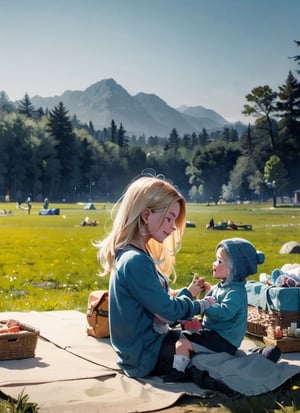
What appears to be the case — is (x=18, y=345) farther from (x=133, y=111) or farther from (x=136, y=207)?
(x=133, y=111)

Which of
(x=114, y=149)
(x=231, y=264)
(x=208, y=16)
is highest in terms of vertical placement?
(x=208, y=16)

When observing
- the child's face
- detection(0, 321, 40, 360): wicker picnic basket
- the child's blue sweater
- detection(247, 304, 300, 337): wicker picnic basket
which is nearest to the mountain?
detection(247, 304, 300, 337): wicker picnic basket

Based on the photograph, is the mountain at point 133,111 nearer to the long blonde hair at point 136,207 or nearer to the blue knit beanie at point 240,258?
the blue knit beanie at point 240,258

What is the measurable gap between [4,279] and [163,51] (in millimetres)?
5891

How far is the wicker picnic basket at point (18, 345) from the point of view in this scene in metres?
4.43

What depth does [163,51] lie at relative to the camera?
13531 millimetres

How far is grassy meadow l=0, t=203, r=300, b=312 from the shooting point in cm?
895

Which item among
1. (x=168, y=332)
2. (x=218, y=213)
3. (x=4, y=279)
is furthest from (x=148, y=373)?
(x=218, y=213)

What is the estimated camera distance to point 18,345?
450 cm

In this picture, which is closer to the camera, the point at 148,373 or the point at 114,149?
the point at 148,373

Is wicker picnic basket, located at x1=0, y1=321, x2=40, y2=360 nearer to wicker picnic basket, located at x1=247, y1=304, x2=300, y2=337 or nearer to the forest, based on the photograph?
wicker picnic basket, located at x1=247, y1=304, x2=300, y2=337

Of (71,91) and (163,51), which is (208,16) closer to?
(163,51)

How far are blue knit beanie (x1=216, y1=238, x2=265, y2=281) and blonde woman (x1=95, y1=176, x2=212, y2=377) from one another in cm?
36

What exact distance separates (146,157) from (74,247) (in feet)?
9.22
